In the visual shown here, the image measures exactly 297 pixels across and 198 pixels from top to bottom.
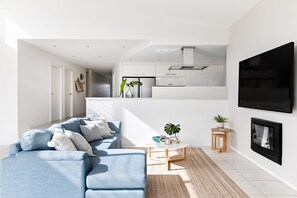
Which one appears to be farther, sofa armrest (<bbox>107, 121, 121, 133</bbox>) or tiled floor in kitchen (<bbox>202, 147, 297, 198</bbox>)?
sofa armrest (<bbox>107, 121, 121, 133</bbox>)

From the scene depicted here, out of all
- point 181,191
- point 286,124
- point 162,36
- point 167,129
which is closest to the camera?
point 181,191

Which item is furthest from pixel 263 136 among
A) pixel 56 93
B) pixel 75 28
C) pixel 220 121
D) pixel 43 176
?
pixel 56 93

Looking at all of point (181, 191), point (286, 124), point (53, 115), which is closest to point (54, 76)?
point (53, 115)

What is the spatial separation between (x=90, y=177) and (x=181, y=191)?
3.99 feet

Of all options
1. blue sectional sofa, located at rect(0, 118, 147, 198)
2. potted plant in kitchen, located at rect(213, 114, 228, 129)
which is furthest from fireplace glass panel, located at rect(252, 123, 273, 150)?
blue sectional sofa, located at rect(0, 118, 147, 198)

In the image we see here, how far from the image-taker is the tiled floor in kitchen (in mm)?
2701

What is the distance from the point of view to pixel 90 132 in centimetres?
371

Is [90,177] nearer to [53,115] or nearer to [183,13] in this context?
[183,13]

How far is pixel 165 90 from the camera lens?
5.47m

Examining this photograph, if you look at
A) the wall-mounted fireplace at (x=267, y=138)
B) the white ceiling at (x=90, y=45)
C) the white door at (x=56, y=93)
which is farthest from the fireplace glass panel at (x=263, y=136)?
the white door at (x=56, y=93)

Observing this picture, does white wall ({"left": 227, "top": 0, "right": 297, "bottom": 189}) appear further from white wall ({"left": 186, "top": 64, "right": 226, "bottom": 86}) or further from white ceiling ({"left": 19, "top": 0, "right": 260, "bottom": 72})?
white wall ({"left": 186, "top": 64, "right": 226, "bottom": 86})

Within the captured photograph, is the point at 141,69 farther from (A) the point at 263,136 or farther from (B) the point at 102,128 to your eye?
(A) the point at 263,136

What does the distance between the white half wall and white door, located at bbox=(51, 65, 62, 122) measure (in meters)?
3.59

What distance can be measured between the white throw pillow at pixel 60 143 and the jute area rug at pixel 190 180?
3.76 feet
